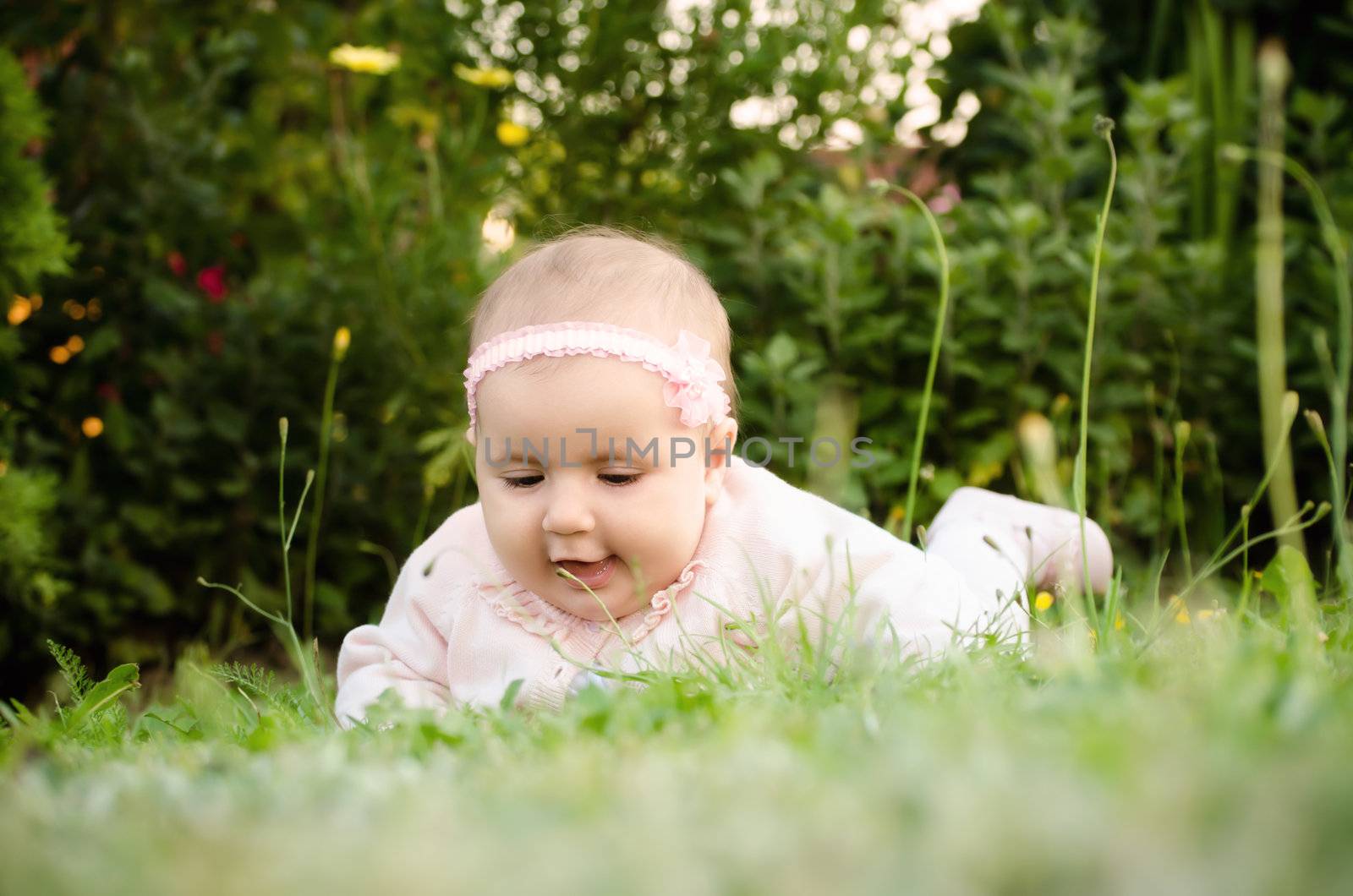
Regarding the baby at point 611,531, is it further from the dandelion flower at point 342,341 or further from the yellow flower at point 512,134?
→ the yellow flower at point 512,134

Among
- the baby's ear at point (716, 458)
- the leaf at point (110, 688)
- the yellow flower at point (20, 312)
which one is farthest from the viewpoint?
the yellow flower at point (20, 312)

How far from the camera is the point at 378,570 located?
3.54 m

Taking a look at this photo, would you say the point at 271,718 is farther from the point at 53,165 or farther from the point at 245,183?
the point at 245,183

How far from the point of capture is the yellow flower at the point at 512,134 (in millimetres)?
3666

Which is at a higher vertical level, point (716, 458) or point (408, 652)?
point (716, 458)

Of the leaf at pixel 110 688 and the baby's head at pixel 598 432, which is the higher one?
the baby's head at pixel 598 432

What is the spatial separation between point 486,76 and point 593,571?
6.31 ft

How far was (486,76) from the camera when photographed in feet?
11.5

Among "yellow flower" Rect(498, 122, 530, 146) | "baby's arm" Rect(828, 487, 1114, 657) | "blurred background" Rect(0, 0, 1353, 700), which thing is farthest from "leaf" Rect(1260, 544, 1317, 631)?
"yellow flower" Rect(498, 122, 530, 146)

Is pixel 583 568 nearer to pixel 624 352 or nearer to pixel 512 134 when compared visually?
pixel 624 352

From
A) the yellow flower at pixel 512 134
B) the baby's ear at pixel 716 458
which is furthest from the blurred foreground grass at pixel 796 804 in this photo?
the yellow flower at pixel 512 134

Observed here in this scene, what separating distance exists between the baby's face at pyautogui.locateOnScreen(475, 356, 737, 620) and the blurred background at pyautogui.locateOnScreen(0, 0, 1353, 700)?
3.31 ft

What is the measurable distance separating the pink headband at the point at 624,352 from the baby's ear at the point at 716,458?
0.37 feet

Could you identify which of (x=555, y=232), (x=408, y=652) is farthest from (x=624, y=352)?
(x=555, y=232)
